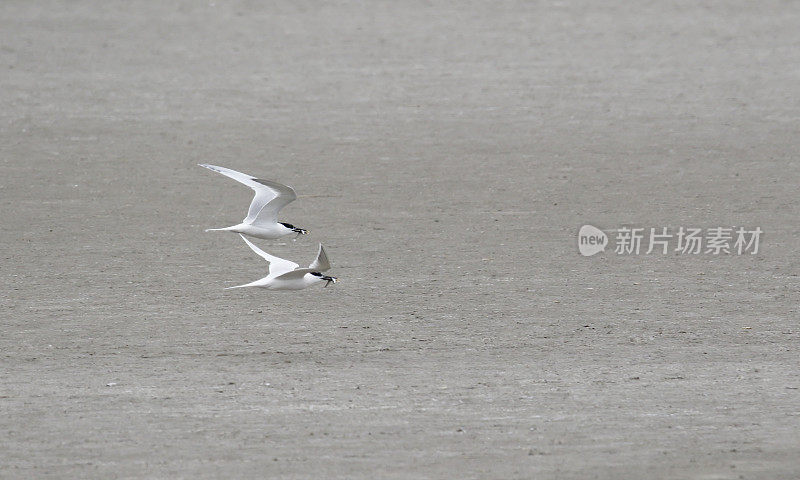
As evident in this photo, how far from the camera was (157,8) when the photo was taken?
18609mm

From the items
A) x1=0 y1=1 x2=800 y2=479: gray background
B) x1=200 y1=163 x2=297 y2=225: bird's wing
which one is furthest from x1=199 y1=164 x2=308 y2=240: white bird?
x1=0 y1=1 x2=800 y2=479: gray background

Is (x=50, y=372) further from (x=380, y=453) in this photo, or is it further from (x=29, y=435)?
(x=380, y=453)

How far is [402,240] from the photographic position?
1106cm

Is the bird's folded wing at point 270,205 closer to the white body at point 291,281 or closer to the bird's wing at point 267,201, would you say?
the bird's wing at point 267,201

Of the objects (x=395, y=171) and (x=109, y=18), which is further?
(x=109, y=18)

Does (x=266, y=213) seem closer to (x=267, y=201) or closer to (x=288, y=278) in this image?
(x=267, y=201)

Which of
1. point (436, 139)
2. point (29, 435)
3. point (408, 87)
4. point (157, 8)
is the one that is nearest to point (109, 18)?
point (157, 8)

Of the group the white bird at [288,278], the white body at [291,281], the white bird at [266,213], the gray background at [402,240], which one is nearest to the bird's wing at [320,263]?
the white bird at [288,278]

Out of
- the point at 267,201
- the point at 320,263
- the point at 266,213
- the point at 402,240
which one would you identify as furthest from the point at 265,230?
the point at 402,240

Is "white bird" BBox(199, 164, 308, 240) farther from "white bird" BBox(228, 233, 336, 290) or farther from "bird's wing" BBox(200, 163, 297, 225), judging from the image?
"white bird" BBox(228, 233, 336, 290)

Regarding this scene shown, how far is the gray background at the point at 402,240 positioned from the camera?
713 centimetres

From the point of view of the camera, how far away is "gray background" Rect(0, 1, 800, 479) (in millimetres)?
7129

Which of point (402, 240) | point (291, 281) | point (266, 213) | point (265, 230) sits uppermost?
point (266, 213)

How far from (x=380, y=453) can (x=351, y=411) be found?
639mm
